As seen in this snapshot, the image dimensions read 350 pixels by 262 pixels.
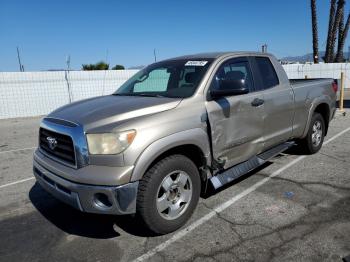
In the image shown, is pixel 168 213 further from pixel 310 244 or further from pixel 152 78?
pixel 152 78

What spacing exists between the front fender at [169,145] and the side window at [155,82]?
0.87 metres

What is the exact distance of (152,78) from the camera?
183 inches

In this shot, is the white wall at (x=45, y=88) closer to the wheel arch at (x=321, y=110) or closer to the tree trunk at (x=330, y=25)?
the wheel arch at (x=321, y=110)

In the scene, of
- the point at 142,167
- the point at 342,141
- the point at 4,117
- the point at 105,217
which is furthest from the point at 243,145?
the point at 4,117

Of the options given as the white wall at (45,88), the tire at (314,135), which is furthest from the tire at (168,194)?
the white wall at (45,88)

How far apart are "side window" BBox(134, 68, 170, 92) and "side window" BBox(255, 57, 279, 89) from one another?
4.61ft

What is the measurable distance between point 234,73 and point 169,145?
1575 mm

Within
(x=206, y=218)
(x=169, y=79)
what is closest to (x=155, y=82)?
(x=169, y=79)

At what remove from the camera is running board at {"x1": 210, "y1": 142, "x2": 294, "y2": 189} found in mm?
3854

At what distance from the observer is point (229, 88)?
3701 mm

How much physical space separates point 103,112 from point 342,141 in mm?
6007

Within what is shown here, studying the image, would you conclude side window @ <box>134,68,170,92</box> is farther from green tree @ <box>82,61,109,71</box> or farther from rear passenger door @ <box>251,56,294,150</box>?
green tree @ <box>82,61,109,71</box>

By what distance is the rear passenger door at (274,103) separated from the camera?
4.63 meters

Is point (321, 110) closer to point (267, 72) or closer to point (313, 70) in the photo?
point (267, 72)
